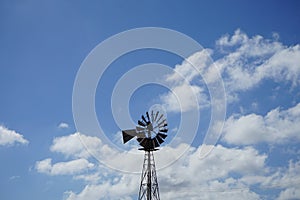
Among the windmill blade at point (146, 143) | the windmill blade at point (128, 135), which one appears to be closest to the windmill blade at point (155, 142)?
the windmill blade at point (146, 143)

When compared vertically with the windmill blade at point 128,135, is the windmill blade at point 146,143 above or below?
below

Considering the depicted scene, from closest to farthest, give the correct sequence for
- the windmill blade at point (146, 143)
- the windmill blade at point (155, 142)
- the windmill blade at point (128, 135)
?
the windmill blade at point (128, 135)
the windmill blade at point (146, 143)
the windmill blade at point (155, 142)

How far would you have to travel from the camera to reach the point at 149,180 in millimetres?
65438

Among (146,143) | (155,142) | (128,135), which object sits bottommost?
(146,143)

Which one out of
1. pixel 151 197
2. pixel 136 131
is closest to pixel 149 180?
pixel 151 197

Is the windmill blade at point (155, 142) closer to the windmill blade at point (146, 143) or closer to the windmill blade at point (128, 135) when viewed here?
the windmill blade at point (146, 143)

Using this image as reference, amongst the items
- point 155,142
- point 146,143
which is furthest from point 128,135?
point 155,142

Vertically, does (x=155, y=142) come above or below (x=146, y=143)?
above

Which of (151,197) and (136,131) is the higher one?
(136,131)

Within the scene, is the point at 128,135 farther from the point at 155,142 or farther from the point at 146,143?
the point at 155,142

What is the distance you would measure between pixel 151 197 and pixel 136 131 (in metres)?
8.45

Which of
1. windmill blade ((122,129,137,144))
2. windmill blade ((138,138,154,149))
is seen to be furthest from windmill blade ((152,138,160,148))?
windmill blade ((122,129,137,144))

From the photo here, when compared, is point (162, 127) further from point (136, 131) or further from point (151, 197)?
point (151, 197)

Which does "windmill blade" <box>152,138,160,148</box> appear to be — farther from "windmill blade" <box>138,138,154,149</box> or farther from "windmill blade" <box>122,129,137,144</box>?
"windmill blade" <box>122,129,137,144</box>
